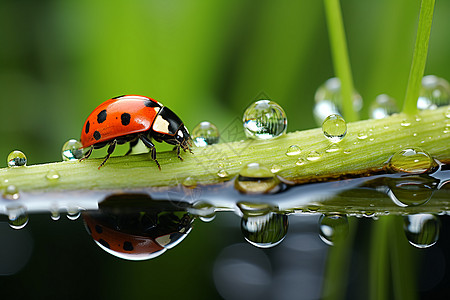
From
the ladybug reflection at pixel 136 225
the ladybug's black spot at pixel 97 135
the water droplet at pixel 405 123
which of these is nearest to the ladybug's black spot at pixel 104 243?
the ladybug reflection at pixel 136 225

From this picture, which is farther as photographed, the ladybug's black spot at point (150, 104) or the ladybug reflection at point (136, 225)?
the ladybug's black spot at point (150, 104)

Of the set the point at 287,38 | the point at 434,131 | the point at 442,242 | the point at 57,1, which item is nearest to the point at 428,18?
the point at 434,131

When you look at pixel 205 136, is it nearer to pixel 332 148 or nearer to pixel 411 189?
pixel 332 148

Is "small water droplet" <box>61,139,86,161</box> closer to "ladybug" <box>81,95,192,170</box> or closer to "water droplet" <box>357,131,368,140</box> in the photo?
"ladybug" <box>81,95,192,170</box>

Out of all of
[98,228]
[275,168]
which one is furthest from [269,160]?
[98,228]

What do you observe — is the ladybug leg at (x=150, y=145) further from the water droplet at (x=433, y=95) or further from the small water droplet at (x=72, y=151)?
the water droplet at (x=433, y=95)

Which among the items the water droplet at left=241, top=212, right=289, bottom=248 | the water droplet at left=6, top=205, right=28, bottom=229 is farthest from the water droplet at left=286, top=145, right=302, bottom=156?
the water droplet at left=6, top=205, right=28, bottom=229
